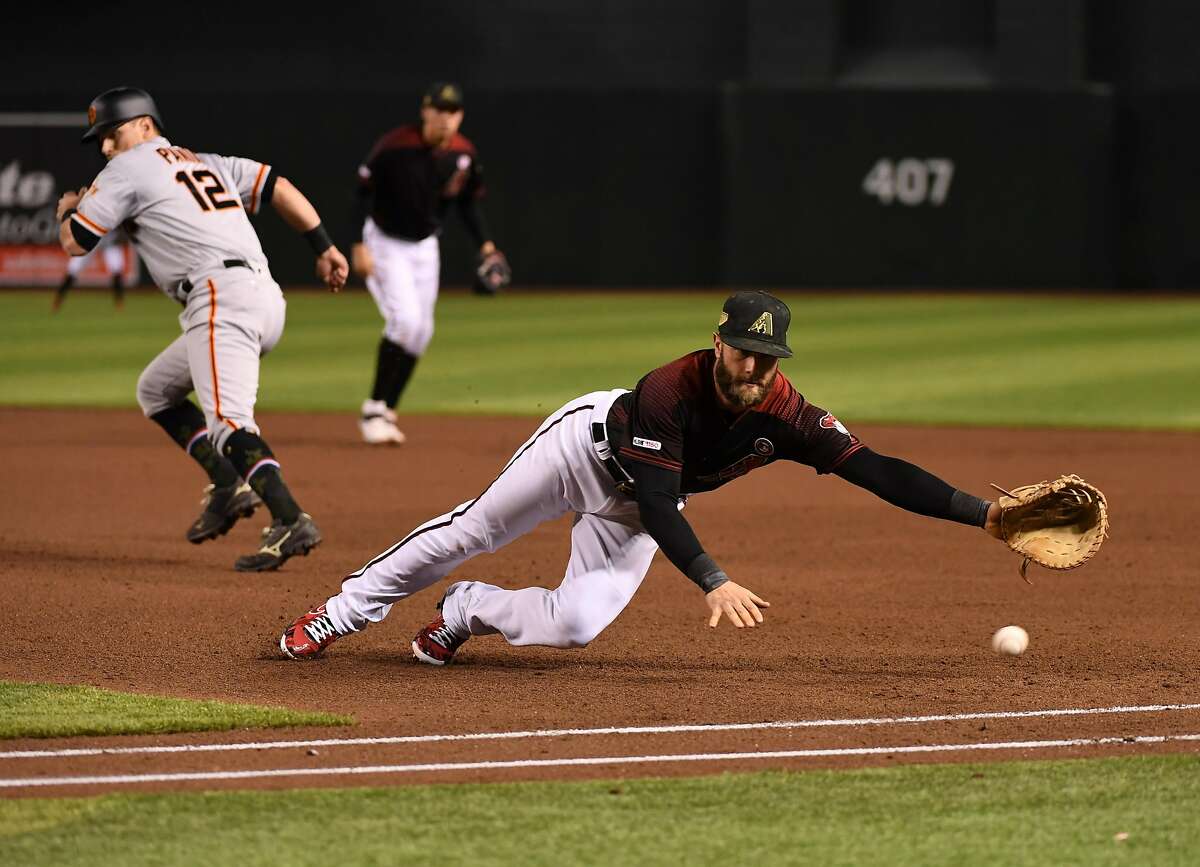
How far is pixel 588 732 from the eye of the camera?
4.99 m

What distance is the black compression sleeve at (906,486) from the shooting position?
5320 millimetres

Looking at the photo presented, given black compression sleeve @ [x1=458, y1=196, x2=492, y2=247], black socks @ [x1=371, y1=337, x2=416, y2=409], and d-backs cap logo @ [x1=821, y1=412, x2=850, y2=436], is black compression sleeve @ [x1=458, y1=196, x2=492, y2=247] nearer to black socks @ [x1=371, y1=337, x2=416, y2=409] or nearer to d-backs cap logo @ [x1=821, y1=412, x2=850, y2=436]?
black socks @ [x1=371, y1=337, x2=416, y2=409]

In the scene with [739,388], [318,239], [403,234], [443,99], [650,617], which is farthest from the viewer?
[403,234]

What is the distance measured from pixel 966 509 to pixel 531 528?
1.31m

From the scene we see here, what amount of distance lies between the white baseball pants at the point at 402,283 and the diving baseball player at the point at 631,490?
230 inches

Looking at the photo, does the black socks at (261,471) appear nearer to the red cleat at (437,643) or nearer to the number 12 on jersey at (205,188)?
the number 12 on jersey at (205,188)

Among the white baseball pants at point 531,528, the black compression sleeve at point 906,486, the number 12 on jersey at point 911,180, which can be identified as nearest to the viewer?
the black compression sleeve at point 906,486

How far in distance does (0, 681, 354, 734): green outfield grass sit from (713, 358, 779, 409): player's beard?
4.52ft

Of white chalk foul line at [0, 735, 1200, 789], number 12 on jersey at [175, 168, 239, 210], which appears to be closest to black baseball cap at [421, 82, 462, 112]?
number 12 on jersey at [175, 168, 239, 210]

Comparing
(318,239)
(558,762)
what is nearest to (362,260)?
(318,239)

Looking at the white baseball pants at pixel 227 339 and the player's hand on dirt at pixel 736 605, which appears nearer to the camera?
the player's hand on dirt at pixel 736 605

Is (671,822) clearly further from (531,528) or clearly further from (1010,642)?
(1010,642)

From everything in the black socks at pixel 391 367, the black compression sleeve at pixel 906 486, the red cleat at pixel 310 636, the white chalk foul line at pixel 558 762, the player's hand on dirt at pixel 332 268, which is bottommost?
the black socks at pixel 391 367

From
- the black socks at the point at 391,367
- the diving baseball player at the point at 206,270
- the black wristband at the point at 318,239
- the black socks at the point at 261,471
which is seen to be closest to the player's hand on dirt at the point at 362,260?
the black socks at the point at 391,367
